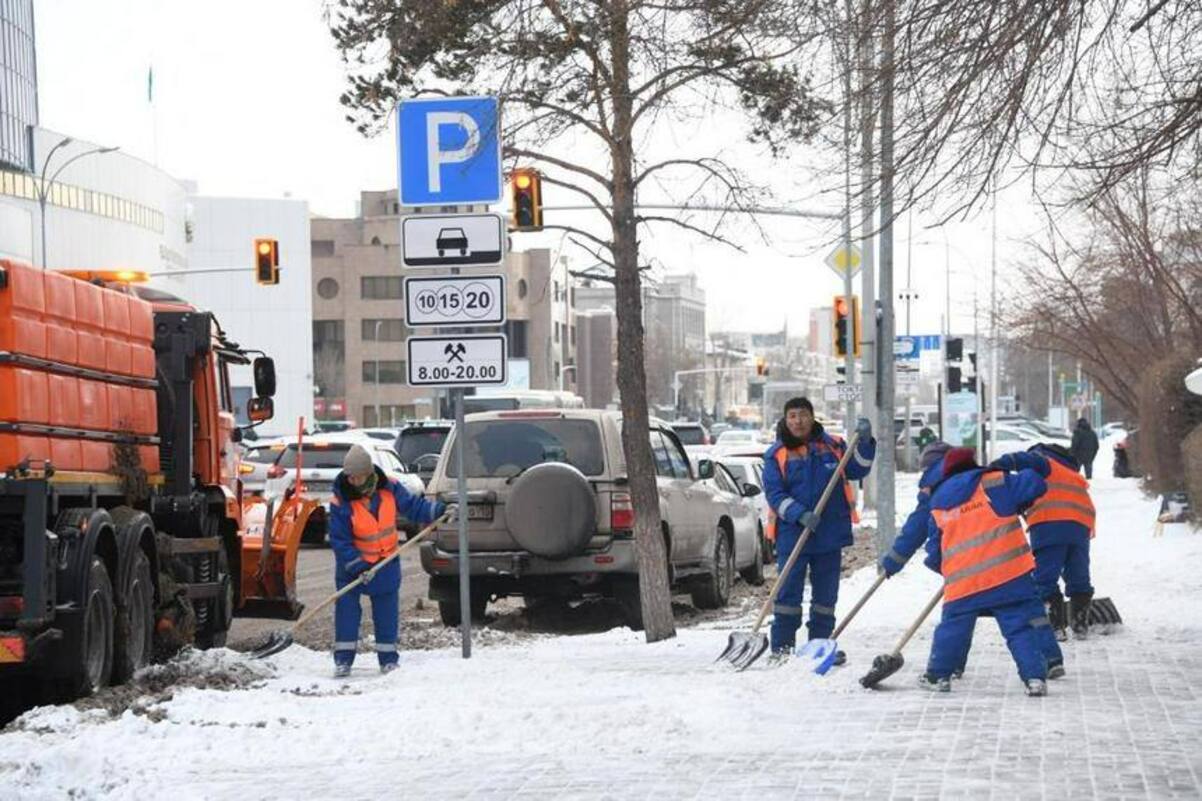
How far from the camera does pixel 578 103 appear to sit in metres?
14.0

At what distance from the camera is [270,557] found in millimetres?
16125

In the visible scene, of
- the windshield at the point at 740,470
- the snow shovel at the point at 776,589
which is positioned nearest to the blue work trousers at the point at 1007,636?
the snow shovel at the point at 776,589

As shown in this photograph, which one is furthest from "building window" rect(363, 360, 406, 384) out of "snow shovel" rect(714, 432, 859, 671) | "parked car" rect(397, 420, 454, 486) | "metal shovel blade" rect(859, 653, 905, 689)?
"metal shovel blade" rect(859, 653, 905, 689)

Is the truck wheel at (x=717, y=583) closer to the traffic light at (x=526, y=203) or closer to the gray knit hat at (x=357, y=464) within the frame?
the traffic light at (x=526, y=203)

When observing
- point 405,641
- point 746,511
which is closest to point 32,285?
point 405,641

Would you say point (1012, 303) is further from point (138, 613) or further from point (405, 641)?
point (138, 613)

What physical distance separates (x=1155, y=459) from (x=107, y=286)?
20.6 m

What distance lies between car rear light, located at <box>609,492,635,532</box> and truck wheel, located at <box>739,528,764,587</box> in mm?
5962

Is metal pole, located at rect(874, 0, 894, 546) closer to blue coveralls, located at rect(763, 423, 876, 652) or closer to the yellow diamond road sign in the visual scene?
the yellow diamond road sign

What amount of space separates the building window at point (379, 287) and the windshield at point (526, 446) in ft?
389

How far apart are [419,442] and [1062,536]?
2195 cm

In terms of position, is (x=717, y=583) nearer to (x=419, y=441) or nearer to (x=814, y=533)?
(x=814, y=533)

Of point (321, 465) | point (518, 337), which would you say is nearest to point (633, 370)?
point (321, 465)

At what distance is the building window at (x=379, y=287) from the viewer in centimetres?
13575
